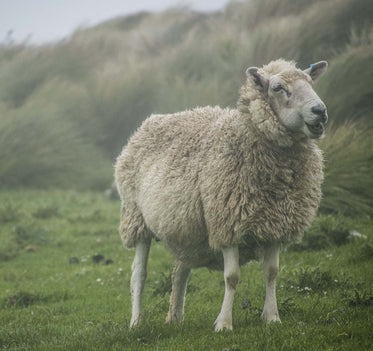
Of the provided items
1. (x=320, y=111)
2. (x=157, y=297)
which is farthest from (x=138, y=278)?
(x=320, y=111)

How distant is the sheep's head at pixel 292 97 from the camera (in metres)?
4.37

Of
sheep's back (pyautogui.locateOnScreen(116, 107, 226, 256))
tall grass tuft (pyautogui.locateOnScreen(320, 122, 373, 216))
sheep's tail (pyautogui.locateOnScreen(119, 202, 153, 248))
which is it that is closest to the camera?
sheep's back (pyautogui.locateOnScreen(116, 107, 226, 256))

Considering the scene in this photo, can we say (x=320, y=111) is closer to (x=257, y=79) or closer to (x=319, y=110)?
(x=319, y=110)

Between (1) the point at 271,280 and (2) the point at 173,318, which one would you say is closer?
(1) the point at 271,280

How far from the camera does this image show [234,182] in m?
4.73

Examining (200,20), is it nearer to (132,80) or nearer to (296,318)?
(132,80)

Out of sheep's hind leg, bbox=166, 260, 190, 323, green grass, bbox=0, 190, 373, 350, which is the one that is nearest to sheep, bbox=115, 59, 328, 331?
sheep's hind leg, bbox=166, 260, 190, 323

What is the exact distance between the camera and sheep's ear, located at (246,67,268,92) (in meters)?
4.77

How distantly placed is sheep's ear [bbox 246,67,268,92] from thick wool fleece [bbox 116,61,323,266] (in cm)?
7

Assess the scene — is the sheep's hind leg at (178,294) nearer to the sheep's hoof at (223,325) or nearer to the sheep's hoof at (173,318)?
the sheep's hoof at (173,318)

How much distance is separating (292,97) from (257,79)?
0.40 meters

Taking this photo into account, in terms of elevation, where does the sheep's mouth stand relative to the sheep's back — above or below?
above

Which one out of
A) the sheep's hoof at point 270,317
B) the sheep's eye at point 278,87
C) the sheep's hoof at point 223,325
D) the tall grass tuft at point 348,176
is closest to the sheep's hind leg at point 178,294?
the sheep's hoof at point 223,325

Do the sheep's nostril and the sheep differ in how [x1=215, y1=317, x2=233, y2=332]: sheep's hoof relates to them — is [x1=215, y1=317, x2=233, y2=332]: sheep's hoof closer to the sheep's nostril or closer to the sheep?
→ the sheep
